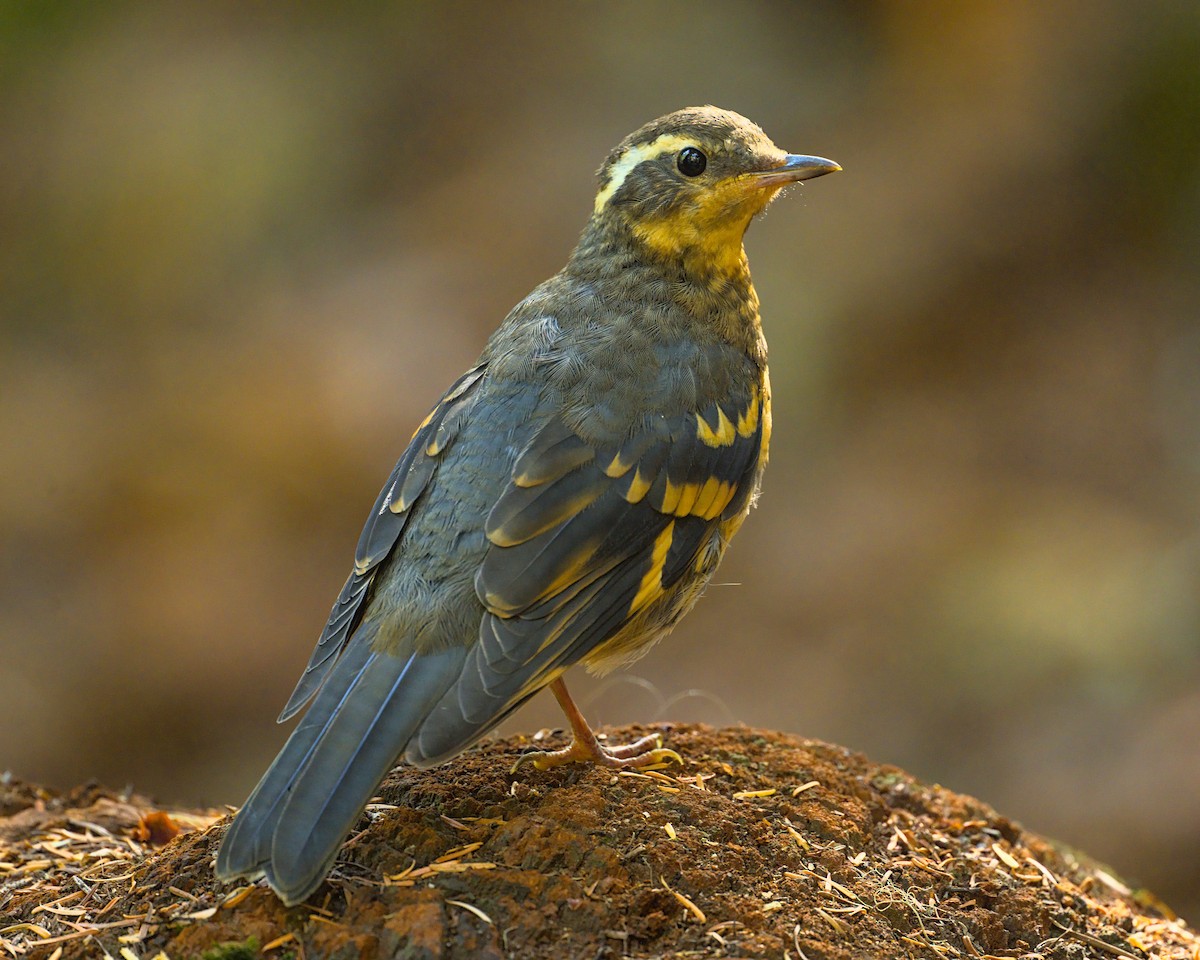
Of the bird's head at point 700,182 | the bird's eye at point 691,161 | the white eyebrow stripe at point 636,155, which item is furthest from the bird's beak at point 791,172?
the white eyebrow stripe at point 636,155

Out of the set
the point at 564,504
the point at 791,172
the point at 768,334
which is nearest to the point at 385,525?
the point at 564,504

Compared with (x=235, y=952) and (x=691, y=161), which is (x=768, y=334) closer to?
(x=691, y=161)

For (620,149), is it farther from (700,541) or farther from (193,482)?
(193,482)

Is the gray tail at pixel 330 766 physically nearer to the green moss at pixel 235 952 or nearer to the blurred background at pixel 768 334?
the green moss at pixel 235 952

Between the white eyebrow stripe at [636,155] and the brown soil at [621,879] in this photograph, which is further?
the white eyebrow stripe at [636,155]

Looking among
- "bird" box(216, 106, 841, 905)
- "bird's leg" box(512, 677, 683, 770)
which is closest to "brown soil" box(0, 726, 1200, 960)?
"bird's leg" box(512, 677, 683, 770)

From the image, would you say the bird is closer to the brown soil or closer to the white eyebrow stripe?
the white eyebrow stripe

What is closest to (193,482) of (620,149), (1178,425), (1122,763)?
(620,149)
